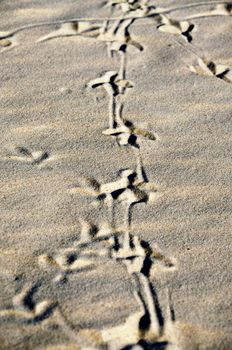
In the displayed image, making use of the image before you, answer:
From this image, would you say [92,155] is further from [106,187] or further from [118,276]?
[118,276]

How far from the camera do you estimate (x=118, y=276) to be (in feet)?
7.84

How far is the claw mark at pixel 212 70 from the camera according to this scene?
11.5ft

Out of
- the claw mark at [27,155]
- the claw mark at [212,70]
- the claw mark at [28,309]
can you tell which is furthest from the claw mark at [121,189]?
the claw mark at [212,70]

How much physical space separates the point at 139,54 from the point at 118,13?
1.66 ft

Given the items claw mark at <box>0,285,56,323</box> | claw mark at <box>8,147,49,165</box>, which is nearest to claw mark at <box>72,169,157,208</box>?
claw mark at <box>8,147,49,165</box>

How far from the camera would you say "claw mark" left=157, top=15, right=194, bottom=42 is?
12.7 ft

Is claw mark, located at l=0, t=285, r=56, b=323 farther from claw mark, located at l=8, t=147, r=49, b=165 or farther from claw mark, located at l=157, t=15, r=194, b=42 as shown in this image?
claw mark, located at l=157, t=15, r=194, b=42

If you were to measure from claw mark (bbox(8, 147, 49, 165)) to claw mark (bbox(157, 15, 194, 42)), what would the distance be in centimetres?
141

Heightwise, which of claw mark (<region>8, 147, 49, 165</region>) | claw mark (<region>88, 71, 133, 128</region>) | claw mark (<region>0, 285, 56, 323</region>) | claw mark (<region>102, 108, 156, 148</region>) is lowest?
claw mark (<region>0, 285, 56, 323</region>)

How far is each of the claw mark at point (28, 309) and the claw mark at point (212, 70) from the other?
1.81m

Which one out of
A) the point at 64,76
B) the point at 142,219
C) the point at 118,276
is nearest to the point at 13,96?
the point at 64,76

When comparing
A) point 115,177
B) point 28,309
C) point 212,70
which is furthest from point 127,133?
point 28,309

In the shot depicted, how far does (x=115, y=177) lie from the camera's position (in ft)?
9.29

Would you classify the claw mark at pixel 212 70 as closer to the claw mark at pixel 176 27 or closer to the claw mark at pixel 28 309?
the claw mark at pixel 176 27
